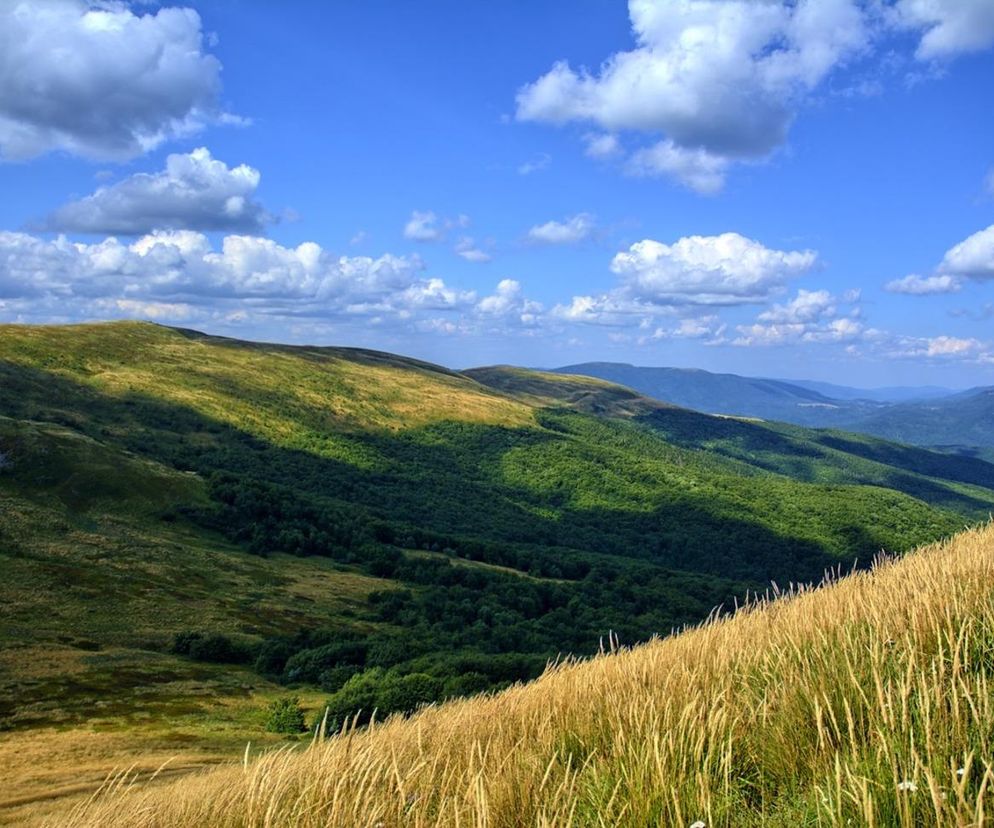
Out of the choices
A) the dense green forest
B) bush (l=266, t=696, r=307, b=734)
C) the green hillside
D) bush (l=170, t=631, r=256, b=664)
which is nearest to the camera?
bush (l=266, t=696, r=307, b=734)

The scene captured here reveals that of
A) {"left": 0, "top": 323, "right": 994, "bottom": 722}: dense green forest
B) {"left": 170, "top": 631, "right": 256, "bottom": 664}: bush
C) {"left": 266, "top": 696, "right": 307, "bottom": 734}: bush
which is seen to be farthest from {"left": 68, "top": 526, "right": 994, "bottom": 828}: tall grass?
{"left": 170, "top": 631, "right": 256, "bottom": 664}: bush

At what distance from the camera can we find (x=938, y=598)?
574cm

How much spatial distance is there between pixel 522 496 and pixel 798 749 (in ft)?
572

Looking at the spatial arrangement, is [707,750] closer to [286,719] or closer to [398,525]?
[286,719]

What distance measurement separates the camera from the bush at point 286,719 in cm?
4262

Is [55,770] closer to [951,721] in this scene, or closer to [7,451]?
[951,721]

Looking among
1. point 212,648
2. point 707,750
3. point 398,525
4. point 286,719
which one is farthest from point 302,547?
point 707,750

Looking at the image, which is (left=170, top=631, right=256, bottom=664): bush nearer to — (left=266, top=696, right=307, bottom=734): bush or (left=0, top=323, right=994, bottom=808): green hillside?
(left=0, top=323, right=994, bottom=808): green hillside

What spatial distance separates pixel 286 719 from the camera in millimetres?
43062

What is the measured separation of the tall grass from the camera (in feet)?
10.4

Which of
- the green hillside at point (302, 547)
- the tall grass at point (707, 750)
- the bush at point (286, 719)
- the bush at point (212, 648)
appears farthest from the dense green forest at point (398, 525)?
the tall grass at point (707, 750)

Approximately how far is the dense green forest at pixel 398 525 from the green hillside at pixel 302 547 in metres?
0.45

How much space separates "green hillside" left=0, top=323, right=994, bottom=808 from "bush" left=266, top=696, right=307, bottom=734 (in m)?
2.05

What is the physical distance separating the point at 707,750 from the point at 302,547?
344 feet
